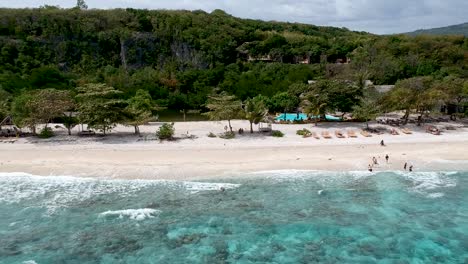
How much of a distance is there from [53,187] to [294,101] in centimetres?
3077

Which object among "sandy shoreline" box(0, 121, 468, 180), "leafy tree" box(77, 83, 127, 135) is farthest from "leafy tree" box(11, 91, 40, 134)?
"leafy tree" box(77, 83, 127, 135)

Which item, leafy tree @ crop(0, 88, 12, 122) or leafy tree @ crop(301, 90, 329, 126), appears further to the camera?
leafy tree @ crop(301, 90, 329, 126)

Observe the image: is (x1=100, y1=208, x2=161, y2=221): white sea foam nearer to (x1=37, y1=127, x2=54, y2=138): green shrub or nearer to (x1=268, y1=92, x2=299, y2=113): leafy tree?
(x1=37, y1=127, x2=54, y2=138): green shrub

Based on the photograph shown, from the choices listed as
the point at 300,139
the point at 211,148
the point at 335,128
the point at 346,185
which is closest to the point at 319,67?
the point at 335,128

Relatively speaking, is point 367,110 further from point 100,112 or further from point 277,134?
point 100,112

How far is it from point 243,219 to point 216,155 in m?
11.8

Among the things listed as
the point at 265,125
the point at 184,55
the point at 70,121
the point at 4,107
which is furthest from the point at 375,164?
the point at 184,55

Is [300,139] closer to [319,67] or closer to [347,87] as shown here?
[347,87]

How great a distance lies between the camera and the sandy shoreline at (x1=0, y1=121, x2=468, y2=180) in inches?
1337

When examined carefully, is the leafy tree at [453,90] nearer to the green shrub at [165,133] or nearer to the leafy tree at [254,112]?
the leafy tree at [254,112]

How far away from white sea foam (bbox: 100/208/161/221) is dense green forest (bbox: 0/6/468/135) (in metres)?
39.3

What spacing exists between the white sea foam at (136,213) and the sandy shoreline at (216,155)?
5.93 meters

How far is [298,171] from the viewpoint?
33.5 meters

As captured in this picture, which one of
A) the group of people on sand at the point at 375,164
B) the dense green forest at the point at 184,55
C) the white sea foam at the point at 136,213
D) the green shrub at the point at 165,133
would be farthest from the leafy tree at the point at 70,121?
the group of people on sand at the point at 375,164
